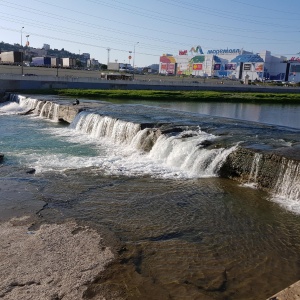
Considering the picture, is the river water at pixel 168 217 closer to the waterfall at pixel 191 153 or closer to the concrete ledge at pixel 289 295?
the waterfall at pixel 191 153

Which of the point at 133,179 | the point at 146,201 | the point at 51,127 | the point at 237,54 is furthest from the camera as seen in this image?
the point at 237,54

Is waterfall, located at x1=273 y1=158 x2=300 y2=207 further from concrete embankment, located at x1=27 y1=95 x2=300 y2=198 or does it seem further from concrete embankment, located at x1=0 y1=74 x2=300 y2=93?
concrete embankment, located at x1=0 y1=74 x2=300 y2=93

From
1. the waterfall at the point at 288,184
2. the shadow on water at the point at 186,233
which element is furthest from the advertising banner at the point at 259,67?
the waterfall at the point at 288,184

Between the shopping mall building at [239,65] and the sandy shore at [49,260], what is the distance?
83209 mm

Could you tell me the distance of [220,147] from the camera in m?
11.6

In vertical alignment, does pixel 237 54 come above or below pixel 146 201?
above

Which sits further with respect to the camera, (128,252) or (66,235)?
(66,235)

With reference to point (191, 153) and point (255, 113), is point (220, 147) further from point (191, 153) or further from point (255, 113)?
point (255, 113)

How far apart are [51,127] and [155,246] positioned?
15787 mm

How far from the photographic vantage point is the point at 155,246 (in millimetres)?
6207

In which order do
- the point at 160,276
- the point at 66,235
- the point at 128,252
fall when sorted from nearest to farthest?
the point at 160,276
the point at 128,252
the point at 66,235

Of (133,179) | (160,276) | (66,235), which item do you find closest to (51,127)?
(133,179)

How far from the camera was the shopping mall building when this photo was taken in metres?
91.8

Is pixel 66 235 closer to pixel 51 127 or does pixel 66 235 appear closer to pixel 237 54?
pixel 51 127
